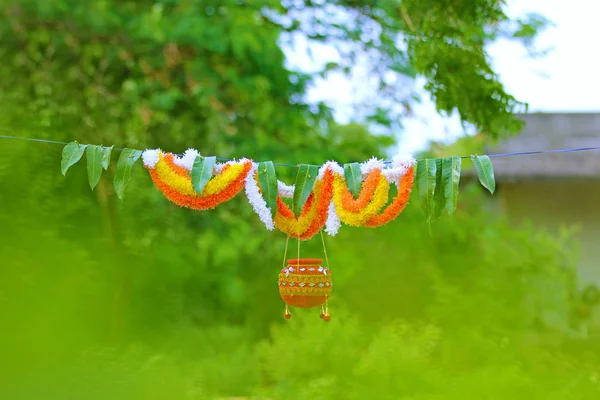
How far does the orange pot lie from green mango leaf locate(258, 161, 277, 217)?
0.31 metres

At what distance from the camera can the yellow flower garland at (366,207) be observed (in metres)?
2.73

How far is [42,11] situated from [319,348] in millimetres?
3138

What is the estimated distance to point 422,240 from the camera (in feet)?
18.9

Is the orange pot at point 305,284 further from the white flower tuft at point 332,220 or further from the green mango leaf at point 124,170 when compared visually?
the green mango leaf at point 124,170

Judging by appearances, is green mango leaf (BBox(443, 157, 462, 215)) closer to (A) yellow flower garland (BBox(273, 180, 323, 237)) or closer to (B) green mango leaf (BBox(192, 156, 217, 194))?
(A) yellow flower garland (BBox(273, 180, 323, 237))

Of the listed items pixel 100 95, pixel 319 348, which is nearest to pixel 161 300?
pixel 319 348

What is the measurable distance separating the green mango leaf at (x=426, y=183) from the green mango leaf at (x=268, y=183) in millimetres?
544

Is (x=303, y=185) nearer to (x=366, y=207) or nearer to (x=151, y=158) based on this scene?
(x=366, y=207)

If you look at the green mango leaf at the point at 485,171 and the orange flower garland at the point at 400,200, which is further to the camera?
the orange flower garland at the point at 400,200

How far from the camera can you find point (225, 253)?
5586 millimetres

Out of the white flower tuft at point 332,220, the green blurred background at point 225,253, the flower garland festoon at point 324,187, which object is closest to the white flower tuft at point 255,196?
the flower garland festoon at point 324,187

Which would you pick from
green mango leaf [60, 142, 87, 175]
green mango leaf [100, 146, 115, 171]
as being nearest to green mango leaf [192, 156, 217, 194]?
green mango leaf [100, 146, 115, 171]

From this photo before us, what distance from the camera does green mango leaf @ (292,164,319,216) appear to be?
2744mm

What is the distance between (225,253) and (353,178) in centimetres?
300
